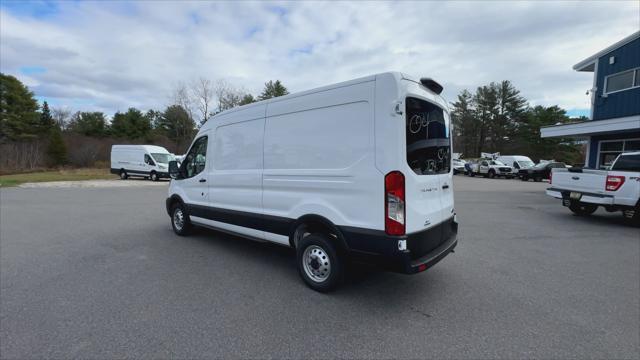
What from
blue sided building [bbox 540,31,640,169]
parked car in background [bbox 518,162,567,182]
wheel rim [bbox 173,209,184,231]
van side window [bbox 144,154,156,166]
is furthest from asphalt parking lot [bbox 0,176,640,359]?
parked car in background [bbox 518,162,567,182]

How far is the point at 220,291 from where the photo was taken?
371cm

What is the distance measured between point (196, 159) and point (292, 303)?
3.69 meters

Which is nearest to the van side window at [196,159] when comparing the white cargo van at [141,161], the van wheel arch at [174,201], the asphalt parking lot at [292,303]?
the van wheel arch at [174,201]

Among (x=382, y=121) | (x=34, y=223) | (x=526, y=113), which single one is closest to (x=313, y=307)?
(x=382, y=121)

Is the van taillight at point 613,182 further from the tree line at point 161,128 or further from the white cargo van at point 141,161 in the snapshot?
the tree line at point 161,128

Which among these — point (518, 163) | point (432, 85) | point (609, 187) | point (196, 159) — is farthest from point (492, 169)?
point (196, 159)

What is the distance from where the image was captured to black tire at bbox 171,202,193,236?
620 cm

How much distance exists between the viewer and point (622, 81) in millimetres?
15625

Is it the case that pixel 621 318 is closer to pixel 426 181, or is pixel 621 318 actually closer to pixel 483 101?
pixel 426 181

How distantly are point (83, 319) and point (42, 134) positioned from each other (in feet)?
173

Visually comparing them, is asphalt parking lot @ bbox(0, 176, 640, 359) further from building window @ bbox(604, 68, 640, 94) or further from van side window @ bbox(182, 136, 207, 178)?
building window @ bbox(604, 68, 640, 94)

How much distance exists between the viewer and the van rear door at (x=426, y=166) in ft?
10.7

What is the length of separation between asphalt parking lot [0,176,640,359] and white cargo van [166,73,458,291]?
0.55 m

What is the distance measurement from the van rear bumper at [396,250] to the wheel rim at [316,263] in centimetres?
43
